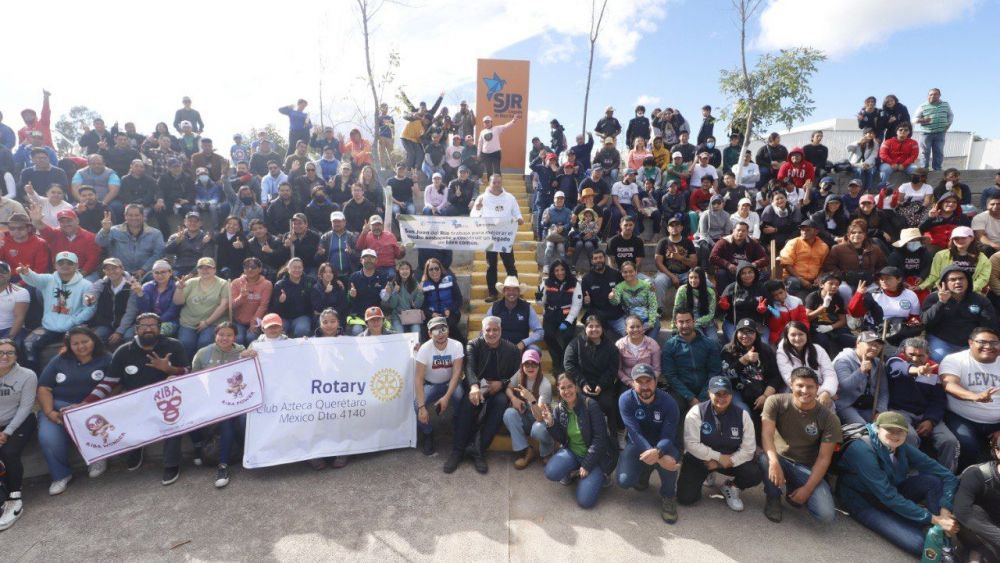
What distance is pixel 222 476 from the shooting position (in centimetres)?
488

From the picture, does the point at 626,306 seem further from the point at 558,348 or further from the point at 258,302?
the point at 258,302

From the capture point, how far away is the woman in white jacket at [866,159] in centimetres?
1003

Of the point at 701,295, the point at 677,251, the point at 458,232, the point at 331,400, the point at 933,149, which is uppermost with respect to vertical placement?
the point at 933,149

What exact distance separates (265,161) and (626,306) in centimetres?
897

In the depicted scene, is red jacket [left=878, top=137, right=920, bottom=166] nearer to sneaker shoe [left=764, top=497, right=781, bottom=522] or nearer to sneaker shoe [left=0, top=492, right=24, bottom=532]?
sneaker shoe [left=764, top=497, right=781, bottom=522]

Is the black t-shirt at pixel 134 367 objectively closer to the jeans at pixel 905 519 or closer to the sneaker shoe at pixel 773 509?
the sneaker shoe at pixel 773 509

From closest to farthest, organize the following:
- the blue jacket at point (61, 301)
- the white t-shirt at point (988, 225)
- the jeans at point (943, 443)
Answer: the jeans at point (943, 443) < the blue jacket at point (61, 301) < the white t-shirt at point (988, 225)

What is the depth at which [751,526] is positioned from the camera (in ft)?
14.0

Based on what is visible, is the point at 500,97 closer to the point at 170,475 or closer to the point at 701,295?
the point at 701,295

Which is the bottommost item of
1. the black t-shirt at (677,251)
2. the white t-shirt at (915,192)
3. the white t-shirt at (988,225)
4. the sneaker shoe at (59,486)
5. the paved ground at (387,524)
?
the paved ground at (387,524)

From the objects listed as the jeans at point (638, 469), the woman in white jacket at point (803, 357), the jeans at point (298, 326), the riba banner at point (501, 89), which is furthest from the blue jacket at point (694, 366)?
the riba banner at point (501, 89)

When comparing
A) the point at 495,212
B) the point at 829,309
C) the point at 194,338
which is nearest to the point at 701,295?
the point at 829,309

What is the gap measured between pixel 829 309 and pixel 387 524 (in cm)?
597

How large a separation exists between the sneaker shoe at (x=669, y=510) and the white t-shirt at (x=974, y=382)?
10.5 feet
